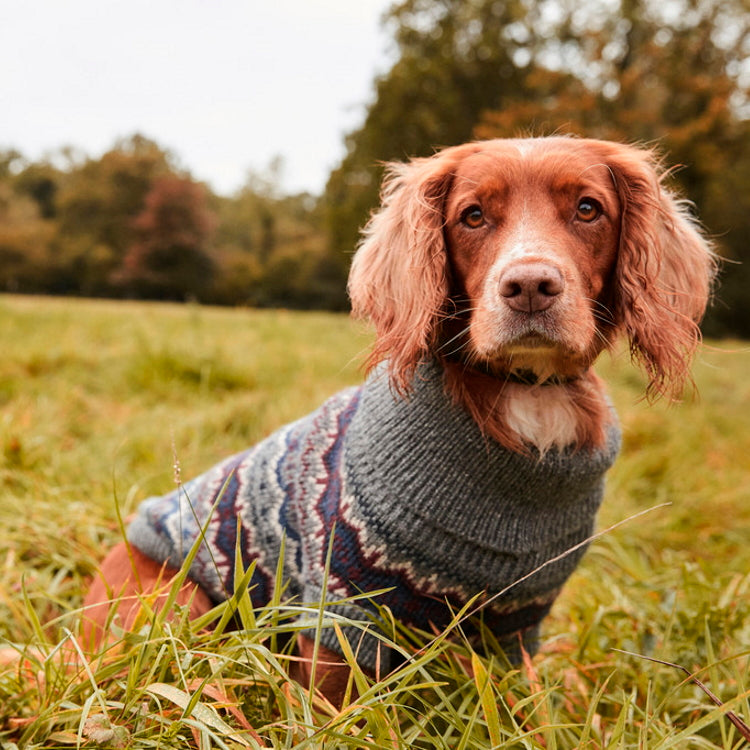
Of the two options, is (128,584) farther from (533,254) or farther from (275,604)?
(533,254)

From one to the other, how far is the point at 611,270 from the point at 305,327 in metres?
6.83

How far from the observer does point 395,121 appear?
20.9m

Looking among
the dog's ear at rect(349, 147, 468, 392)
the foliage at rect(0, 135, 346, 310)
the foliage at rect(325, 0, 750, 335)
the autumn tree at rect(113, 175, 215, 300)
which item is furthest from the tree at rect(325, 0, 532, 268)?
the dog's ear at rect(349, 147, 468, 392)

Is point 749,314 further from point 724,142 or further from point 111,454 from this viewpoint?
point 111,454

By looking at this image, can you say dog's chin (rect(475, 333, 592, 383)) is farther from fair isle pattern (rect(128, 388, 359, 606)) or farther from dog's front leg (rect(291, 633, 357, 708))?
dog's front leg (rect(291, 633, 357, 708))

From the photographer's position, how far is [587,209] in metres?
2.03

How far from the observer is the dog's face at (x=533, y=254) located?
1772 millimetres

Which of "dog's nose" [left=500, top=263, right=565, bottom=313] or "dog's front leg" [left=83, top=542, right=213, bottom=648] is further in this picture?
"dog's front leg" [left=83, top=542, right=213, bottom=648]

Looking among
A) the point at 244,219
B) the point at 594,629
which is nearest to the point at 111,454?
the point at 594,629

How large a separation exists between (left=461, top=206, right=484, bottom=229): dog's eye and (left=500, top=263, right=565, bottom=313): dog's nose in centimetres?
35

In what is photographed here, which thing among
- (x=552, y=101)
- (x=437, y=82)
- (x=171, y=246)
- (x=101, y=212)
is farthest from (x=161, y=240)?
(x=552, y=101)

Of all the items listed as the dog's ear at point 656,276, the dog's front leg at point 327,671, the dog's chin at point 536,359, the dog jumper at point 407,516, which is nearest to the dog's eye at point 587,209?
the dog's ear at point 656,276

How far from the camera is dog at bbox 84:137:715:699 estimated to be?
1800 millimetres

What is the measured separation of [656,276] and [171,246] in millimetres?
35848
